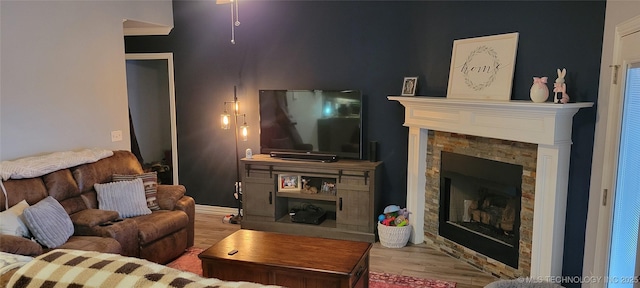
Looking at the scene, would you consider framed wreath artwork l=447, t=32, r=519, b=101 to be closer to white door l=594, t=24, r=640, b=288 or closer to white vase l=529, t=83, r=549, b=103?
white vase l=529, t=83, r=549, b=103

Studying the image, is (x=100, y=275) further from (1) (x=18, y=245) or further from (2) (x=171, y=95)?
(2) (x=171, y=95)

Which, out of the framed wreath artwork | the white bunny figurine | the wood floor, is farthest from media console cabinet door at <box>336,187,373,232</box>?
the white bunny figurine

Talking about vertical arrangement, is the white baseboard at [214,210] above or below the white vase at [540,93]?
below

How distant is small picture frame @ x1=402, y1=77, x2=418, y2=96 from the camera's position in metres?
4.59

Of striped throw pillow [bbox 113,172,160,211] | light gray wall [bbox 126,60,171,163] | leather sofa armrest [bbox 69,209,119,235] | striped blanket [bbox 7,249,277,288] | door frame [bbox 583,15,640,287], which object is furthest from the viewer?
light gray wall [bbox 126,60,171,163]

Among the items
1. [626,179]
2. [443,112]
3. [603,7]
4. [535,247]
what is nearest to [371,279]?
[535,247]

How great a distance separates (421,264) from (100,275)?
3265mm

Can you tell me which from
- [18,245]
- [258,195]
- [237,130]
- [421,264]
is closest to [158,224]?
[18,245]

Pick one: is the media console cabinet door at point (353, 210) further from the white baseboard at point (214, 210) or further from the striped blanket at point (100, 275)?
the striped blanket at point (100, 275)

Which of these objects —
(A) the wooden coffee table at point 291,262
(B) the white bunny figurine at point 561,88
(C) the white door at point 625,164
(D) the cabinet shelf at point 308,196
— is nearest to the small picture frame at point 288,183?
(D) the cabinet shelf at point 308,196

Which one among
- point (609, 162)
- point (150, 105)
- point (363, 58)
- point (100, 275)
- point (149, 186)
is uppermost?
point (363, 58)

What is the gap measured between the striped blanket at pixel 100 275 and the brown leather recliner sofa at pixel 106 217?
5.18 feet

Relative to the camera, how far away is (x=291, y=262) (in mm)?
2914

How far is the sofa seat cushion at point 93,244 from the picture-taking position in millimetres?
3169
